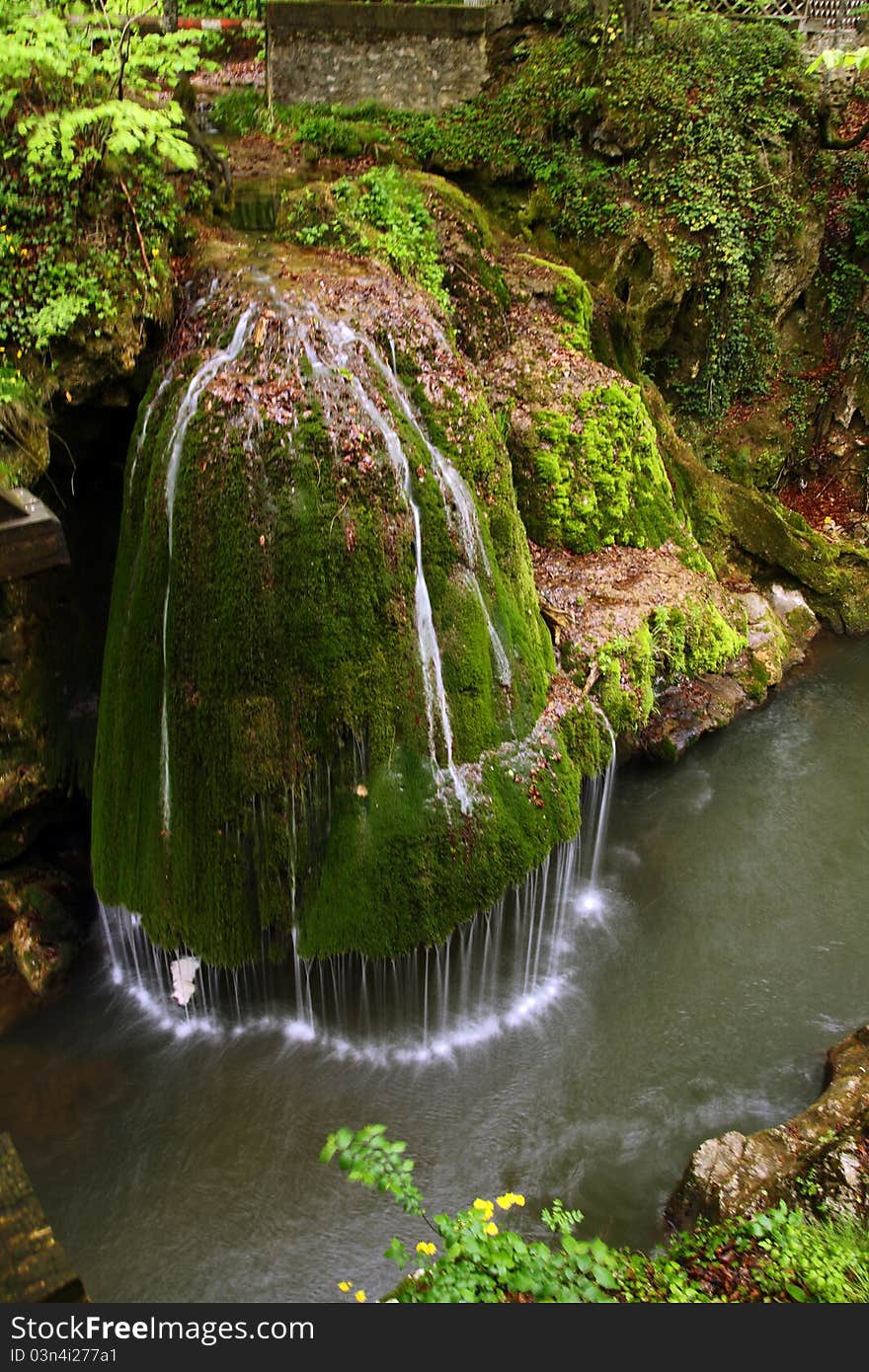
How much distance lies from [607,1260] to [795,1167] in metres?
2.19

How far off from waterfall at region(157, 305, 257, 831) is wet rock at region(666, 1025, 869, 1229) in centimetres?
419

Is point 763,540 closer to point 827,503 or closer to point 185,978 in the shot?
point 827,503

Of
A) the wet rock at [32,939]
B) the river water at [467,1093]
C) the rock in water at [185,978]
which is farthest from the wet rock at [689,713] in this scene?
the wet rock at [32,939]

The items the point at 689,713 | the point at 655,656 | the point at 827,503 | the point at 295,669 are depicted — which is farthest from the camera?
the point at 827,503

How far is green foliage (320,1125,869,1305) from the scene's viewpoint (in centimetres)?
312

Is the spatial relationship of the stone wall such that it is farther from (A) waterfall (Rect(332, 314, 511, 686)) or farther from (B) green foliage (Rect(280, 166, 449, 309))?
(A) waterfall (Rect(332, 314, 511, 686))

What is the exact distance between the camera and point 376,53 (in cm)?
1002

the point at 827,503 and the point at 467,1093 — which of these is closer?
the point at 467,1093

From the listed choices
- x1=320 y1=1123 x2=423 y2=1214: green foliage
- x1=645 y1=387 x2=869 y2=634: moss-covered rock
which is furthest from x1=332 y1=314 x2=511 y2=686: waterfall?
x1=645 y1=387 x2=869 y2=634: moss-covered rock

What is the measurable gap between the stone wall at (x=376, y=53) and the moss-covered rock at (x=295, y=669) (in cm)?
Answer: 524

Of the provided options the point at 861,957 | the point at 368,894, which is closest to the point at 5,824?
the point at 368,894

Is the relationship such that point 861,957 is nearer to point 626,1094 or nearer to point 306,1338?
point 626,1094

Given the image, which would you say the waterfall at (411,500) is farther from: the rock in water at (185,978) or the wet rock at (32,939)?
the wet rock at (32,939)

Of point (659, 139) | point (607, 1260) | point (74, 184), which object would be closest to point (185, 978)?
point (607, 1260)
